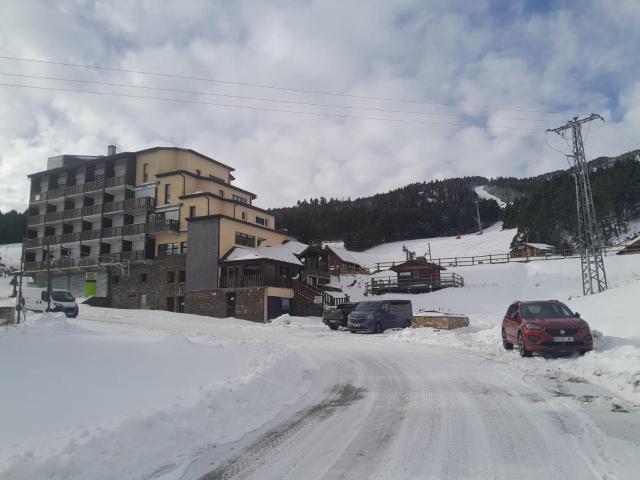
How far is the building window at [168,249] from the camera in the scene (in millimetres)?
44406

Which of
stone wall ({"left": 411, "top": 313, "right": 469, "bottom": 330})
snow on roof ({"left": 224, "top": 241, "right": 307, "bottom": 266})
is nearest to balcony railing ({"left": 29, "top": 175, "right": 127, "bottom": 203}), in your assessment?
snow on roof ({"left": 224, "top": 241, "right": 307, "bottom": 266})

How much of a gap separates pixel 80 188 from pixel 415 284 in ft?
123

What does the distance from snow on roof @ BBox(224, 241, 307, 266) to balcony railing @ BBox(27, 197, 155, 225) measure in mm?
13010

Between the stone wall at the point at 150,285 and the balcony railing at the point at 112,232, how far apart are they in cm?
289

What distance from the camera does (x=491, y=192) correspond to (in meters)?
167

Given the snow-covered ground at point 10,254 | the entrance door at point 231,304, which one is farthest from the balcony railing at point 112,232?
the snow-covered ground at point 10,254

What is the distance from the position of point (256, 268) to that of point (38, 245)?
98.7 feet

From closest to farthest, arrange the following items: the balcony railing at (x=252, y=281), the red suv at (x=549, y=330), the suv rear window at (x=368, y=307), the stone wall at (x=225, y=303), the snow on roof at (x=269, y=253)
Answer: the red suv at (x=549, y=330)
the suv rear window at (x=368, y=307)
the stone wall at (x=225, y=303)
the balcony railing at (x=252, y=281)
the snow on roof at (x=269, y=253)

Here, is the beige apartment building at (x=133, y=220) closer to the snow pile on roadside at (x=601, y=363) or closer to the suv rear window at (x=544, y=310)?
the snow pile on roadside at (x=601, y=363)

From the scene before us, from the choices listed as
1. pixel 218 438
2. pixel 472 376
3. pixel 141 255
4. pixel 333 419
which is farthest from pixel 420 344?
pixel 141 255

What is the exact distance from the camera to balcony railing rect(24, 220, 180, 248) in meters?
44.3

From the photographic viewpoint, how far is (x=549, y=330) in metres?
12.7

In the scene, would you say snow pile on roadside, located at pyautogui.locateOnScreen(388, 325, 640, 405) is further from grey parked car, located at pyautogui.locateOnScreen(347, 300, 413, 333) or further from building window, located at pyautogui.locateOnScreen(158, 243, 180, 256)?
building window, located at pyautogui.locateOnScreen(158, 243, 180, 256)

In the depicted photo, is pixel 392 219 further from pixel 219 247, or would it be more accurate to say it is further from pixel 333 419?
pixel 333 419
